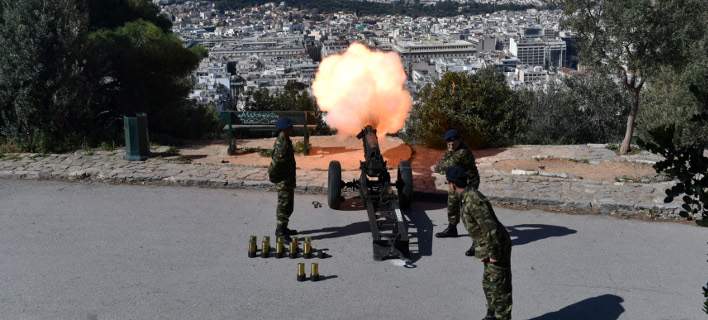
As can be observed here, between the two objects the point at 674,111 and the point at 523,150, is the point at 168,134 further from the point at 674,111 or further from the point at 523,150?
the point at 674,111

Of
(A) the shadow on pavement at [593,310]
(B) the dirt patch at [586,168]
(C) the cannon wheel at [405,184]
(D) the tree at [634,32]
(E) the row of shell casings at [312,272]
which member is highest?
(D) the tree at [634,32]

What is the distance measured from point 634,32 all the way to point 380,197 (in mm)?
8578

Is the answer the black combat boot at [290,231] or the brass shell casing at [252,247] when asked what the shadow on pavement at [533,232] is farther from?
the brass shell casing at [252,247]

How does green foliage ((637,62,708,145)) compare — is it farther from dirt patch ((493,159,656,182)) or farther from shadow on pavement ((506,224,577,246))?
shadow on pavement ((506,224,577,246))

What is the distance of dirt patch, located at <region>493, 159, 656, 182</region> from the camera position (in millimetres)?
15159

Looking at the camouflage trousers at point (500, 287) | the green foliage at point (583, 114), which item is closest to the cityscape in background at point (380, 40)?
the green foliage at point (583, 114)

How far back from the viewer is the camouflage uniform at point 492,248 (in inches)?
303

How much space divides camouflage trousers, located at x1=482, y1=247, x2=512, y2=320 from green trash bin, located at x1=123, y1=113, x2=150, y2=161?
31.4ft

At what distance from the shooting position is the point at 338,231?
11.5 metres

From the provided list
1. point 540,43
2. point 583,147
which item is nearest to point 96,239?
point 583,147

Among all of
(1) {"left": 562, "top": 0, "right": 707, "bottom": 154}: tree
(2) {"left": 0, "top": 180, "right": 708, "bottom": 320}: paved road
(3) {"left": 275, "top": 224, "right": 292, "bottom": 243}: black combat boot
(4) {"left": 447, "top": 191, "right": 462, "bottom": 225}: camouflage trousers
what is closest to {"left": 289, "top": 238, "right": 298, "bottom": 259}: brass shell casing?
(2) {"left": 0, "top": 180, "right": 708, "bottom": 320}: paved road

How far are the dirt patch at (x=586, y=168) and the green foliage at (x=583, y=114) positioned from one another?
28.0 ft

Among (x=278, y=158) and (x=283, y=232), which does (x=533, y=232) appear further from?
(x=278, y=158)

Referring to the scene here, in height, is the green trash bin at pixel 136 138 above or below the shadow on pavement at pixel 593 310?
above
